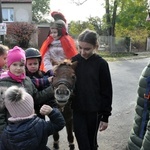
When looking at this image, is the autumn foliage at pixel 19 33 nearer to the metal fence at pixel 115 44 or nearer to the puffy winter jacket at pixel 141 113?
the metal fence at pixel 115 44

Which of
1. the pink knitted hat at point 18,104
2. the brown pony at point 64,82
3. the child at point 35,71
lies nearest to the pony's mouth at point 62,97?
the brown pony at point 64,82

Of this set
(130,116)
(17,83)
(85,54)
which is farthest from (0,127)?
(130,116)

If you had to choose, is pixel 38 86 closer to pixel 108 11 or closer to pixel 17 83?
pixel 17 83

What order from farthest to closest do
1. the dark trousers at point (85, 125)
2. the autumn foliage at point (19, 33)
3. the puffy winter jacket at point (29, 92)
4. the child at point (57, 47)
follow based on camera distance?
the autumn foliage at point (19, 33) → the child at point (57, 47) → the dark trousers at point (85, 125) → the puffy winter jacket at point (29, 92)

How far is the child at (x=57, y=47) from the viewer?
160 inches

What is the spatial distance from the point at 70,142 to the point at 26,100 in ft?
7.99

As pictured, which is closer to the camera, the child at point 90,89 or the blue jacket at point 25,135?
the blue jacket at point 25,135

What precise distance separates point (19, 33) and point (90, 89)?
23826 millimetres

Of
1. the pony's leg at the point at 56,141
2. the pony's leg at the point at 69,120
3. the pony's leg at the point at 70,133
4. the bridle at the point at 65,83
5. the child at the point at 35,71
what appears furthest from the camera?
the pony's leg at the point at 56,141

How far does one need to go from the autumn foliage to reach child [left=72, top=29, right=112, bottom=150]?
77.0 feet

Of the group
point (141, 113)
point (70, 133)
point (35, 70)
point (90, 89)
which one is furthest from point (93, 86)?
point (70, 133)

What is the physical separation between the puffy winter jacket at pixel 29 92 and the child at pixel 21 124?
1.60 ft

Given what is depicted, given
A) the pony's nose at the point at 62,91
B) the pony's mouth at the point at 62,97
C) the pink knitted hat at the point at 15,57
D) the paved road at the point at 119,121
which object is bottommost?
the paved road at the point at 119,121

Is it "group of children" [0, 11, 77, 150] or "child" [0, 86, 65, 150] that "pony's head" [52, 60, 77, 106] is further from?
"child" [0, 86, 65, 150]
